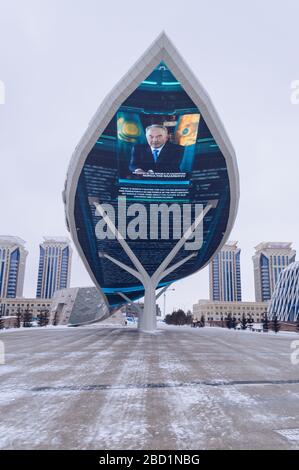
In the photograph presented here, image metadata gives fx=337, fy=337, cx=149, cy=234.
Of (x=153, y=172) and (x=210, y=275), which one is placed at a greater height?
(x=210, y=275)

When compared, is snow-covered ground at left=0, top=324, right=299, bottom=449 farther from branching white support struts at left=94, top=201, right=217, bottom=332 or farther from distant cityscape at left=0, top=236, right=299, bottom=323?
distant cityscape at left=0, top=236, right=299, bottom=323

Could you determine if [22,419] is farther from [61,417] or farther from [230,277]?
[230,277]

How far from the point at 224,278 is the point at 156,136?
168593 mm

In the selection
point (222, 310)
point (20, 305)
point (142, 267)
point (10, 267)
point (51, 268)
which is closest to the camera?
point (142, 267)

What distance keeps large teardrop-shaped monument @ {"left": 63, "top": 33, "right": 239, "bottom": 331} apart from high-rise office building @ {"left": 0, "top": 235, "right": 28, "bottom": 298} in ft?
466

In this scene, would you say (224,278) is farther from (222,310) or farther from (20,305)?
(20,305)

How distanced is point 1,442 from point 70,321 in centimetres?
9109

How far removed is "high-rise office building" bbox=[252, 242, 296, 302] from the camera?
589 feet

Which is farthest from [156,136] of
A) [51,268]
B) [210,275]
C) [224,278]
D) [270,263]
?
[51,268]

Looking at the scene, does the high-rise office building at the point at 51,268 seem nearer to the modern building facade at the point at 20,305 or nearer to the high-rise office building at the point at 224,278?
the modern building facade at the point at 20,305

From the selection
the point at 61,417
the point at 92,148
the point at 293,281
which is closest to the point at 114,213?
the point at 92,148

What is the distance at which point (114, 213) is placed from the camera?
120ft

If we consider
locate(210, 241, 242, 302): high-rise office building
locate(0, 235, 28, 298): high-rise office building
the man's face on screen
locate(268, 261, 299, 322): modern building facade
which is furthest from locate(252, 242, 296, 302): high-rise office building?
the man's face on screen

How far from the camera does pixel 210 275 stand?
19312 centimetres
